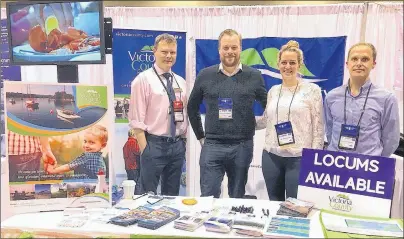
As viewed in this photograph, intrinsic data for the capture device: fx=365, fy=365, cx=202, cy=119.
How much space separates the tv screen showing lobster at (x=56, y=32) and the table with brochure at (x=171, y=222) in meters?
0.79

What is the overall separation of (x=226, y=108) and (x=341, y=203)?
1144mm

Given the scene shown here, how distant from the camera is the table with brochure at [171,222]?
1598 millimetres

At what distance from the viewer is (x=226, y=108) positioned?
2.73 m

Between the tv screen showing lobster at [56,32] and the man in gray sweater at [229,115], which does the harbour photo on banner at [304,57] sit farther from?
the tv screen showing lobster at [56,32]

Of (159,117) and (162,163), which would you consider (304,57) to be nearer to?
(159,117)

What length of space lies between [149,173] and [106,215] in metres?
1.22

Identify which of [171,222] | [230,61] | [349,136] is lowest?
[171,222]

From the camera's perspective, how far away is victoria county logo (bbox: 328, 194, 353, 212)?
6.01ft

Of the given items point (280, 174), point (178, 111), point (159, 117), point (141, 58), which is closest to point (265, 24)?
point (141, 58)

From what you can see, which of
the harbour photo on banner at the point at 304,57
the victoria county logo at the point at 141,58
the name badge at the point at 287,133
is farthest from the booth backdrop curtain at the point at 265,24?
the name badge at the point at 287,133

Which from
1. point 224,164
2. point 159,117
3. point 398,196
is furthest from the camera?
point 398,196

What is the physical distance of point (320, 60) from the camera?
4.00m

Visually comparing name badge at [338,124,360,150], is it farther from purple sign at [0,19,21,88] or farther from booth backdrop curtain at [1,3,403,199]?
purple sign at [0,19,21,88]

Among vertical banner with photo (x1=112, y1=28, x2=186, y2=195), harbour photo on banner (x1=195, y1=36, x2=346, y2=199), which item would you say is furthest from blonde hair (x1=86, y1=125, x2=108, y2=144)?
harbour photo on banner (x1=195, y1=36, x2=346, y2=199)
